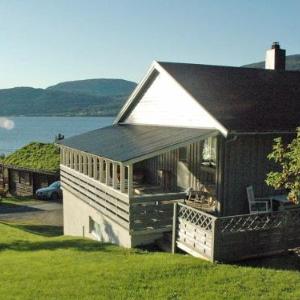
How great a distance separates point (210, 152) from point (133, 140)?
3330mm

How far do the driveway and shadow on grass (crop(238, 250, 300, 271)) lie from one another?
21140 millimetres

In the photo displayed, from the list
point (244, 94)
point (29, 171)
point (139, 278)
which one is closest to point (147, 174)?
point (244, 94)

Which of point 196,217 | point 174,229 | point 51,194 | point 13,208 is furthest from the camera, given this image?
point 51,194

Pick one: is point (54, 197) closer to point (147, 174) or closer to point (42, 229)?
point (42, 229)

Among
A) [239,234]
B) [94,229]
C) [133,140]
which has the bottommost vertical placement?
[94,229]

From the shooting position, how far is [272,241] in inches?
535

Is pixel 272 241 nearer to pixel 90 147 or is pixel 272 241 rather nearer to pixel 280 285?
pixel 280 285

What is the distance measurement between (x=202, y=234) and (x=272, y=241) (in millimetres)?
2249

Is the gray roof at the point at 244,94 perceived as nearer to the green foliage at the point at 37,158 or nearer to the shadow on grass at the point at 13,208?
the shadow on grass at the point at 13,208

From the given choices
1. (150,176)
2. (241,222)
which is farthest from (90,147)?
(241,222)

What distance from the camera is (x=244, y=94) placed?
18938 mm

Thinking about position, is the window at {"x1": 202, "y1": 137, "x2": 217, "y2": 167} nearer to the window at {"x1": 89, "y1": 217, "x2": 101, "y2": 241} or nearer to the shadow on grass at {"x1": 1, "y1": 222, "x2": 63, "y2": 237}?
the window at {"x1": 89, "y1": 217, "x2": 101, "y2": 241}

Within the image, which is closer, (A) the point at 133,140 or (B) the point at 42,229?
(A) the point at 133,140

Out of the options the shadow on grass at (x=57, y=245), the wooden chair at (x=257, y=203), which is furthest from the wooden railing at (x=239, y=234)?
the shadow on grass at (x=57, y=245)
